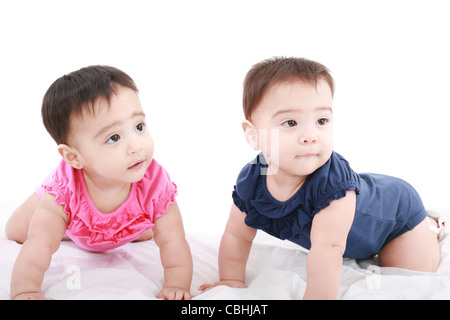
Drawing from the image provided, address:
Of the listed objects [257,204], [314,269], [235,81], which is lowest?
[314,269]

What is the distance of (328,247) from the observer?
5.27ft

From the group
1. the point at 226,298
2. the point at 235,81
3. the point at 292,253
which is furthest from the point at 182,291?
the point at 235,81

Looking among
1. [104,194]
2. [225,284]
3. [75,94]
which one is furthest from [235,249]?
[75,94]

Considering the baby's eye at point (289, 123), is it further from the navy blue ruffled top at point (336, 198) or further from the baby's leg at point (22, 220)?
the baby's leg at point (22, 220)

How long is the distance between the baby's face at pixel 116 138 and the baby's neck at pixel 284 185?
406mm

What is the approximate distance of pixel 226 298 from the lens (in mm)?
1562

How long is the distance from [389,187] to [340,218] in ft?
1.05

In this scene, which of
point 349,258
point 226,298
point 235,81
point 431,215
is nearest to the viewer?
point 226,298

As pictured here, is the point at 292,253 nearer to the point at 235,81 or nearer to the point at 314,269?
the point at 314,269

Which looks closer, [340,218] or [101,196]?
[340,218]

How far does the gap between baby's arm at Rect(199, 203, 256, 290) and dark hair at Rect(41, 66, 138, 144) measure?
57 centimetres

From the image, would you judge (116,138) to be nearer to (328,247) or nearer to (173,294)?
(173,294)

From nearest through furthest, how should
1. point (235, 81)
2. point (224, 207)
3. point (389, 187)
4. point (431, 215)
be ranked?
point (389, 187)
point (431, 215)
point (224, 207)
point (235, 81)

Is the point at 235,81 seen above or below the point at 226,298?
above
